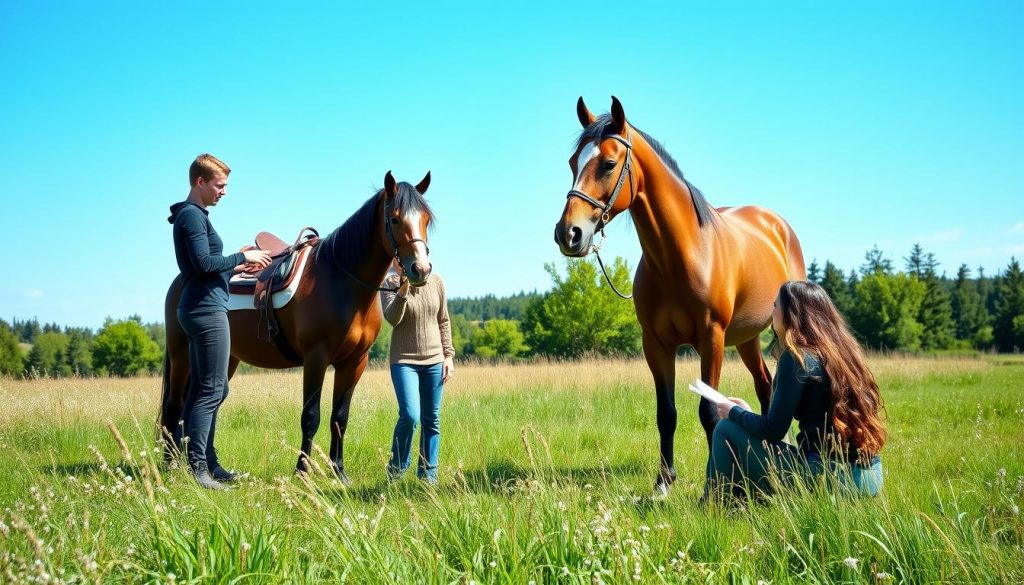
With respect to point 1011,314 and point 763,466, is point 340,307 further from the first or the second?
point 1011,314

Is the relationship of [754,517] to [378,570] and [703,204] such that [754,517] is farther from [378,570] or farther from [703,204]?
[703,204]

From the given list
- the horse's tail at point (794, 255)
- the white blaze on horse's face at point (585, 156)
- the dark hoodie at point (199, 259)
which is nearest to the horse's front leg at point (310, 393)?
the dark hoodie at point (199, 259)

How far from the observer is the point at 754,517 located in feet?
10.4

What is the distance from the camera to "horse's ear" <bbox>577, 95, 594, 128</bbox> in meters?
4.77

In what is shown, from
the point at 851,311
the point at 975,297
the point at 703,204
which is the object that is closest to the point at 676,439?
the point at 703,204

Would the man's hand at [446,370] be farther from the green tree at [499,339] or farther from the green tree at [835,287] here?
the green tree at [499,339]

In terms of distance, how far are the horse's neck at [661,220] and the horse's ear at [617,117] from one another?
243 mm

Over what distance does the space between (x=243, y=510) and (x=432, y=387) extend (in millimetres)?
2495

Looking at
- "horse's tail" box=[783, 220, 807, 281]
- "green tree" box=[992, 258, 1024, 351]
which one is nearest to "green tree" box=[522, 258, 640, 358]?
"green tree" box=[992, 258, 1024, 351]

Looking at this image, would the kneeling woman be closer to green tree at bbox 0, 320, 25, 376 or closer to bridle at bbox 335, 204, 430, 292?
bridle at bbox 335, 204, 430, 292

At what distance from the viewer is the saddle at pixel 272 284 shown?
17.7 ft

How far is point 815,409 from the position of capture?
356 centimetres

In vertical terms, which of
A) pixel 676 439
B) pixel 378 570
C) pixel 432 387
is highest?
pixel 432 387

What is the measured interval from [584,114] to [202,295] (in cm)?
318
